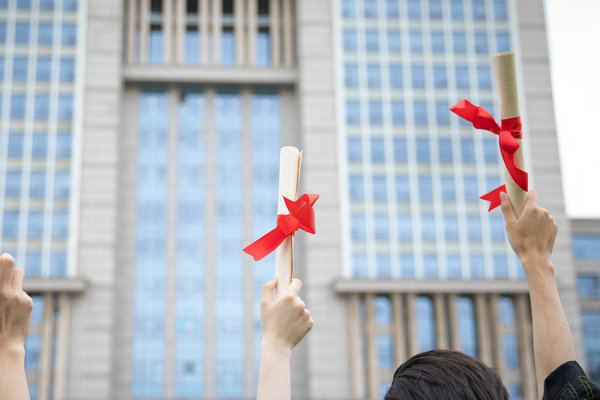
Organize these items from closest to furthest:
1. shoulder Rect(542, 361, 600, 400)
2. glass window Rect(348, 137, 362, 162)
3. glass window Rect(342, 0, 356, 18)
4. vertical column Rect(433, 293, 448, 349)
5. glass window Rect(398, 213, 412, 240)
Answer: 1. shoulder Rect(542, 361, 600, 400)
2. vertical column Rect(433, 293, 448, 349)
3. glass window Rect(398, 213, 412, 240)
4. glass window Rect(348, 137, 362, 162)
5. glass window Rect(342, 0, 356, 18)

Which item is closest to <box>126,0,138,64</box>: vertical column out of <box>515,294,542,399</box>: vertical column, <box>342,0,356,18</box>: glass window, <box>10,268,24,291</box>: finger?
<box>342,0,356,18</box>: glass window

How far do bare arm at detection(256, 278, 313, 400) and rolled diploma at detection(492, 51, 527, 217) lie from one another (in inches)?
29.2

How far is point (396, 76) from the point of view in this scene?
38812mm

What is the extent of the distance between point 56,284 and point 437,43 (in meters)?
21.4

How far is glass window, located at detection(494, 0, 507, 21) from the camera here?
130 ft

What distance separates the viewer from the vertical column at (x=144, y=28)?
40344mm

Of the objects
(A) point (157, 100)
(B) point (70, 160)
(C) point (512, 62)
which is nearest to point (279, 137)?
(A) point (157, 100)

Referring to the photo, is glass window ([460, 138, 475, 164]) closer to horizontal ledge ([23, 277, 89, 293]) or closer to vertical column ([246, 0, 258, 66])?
vertical column ([246, 0, 258, 66])

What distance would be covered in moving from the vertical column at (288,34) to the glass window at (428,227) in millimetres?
10718

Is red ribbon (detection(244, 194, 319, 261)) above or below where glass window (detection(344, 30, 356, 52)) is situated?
below

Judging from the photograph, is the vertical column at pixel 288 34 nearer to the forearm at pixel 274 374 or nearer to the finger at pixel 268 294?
the finger at pixel 268 294

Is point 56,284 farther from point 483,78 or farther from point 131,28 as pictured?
point 483,78

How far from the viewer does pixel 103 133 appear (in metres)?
37.9

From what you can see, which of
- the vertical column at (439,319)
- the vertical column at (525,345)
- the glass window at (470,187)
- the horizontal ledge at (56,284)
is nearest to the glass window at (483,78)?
the glass window at (470,187)
